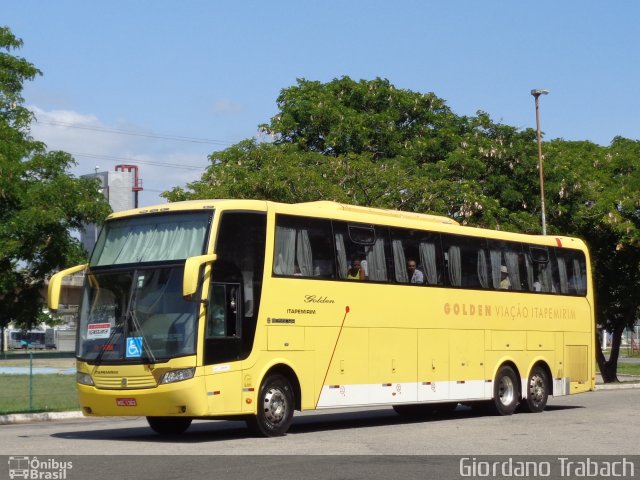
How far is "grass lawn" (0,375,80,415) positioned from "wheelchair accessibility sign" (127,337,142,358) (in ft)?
32.5

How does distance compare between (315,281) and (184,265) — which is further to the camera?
(315,281)

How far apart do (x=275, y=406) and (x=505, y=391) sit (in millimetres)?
7711

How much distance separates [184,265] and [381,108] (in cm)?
3650

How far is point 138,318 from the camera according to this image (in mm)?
17094

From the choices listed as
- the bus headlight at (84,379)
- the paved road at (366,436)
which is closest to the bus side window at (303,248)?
the paved road at (366,436)

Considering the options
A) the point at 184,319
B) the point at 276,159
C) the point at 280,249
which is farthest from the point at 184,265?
the point at 276,159

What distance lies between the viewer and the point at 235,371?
17.3m

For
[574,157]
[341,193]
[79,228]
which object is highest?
[574,157]

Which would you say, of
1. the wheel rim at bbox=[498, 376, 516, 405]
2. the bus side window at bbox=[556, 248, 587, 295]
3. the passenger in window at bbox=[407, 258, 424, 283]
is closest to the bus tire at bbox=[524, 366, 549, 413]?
the wheel rim at bbox=[498, 376, 516, 405]

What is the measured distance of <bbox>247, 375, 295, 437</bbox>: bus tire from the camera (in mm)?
17734
